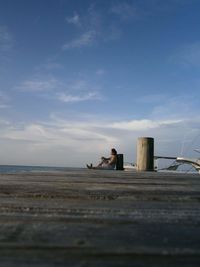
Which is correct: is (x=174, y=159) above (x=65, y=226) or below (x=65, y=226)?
above

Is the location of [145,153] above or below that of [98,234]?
above

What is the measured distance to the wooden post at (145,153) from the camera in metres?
14.0

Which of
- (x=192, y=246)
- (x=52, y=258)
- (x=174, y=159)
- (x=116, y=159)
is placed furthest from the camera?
(x=174, y=159)

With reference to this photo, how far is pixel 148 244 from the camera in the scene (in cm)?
Result: 145

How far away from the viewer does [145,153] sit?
14211mm

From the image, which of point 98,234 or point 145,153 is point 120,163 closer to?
point 145,153

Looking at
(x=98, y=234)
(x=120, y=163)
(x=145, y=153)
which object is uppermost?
(x=145, y=153)

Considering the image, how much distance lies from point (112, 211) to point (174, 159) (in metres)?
23.4

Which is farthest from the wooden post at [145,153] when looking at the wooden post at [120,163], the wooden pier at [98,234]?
the wooden pier at [98,234]

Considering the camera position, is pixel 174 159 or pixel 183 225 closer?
pixel 183 225

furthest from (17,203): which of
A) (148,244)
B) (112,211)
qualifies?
(148,244)

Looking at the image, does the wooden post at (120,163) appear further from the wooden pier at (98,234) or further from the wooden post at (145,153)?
the wooden pier at (98,234)

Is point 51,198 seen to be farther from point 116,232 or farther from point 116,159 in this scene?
point 116,159

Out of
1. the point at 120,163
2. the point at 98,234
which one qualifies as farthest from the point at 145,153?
the point at 98,234
